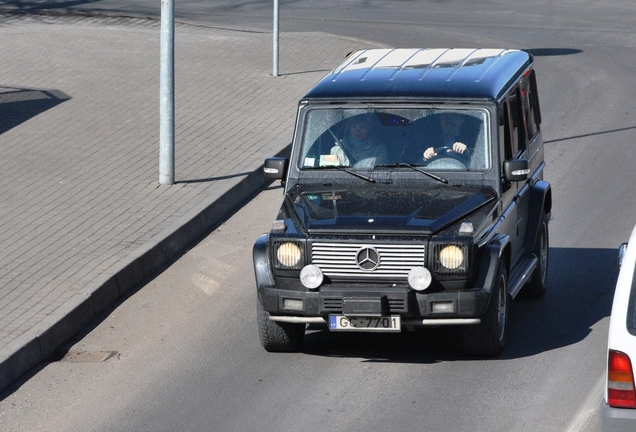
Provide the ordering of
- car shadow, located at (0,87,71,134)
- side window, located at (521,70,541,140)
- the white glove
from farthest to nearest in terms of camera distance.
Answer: car shadow, located at (0,87,71,134)
side window, located at (521,70,541,140)
the white glove

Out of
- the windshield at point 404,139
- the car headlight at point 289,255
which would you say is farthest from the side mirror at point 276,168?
the car headlight at point 289,255

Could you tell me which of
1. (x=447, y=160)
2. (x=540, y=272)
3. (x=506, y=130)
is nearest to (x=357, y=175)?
(x=447, y=160)

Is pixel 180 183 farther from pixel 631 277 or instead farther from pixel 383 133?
pixel 631 277

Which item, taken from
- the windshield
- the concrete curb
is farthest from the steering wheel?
the concrete curb

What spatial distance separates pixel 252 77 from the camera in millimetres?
19203

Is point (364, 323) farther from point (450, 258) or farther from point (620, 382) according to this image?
point (620, 382)

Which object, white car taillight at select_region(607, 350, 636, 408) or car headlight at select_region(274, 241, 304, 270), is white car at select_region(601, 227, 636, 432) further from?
car headlight at select_region(274, 241, 304, 270)

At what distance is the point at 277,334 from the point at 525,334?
200cm

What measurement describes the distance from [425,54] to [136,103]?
8205mm

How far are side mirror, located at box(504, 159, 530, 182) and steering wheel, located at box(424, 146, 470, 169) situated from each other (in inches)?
12.6

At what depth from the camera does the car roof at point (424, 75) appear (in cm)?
895

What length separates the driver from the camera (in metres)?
8.82

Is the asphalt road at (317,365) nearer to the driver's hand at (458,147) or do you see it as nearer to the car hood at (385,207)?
the car hood at (385,207)

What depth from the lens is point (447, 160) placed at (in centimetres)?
880
